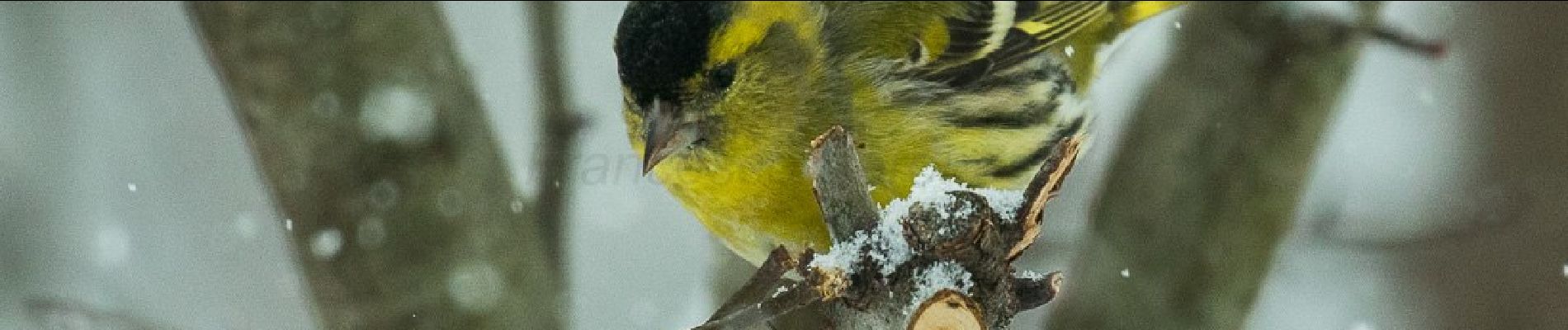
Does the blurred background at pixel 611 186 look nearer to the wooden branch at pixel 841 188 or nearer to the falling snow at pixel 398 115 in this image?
the falling snow at pixel 398 115

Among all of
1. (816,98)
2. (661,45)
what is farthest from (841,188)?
(816,98)

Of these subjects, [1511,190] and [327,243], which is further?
[1511,190]

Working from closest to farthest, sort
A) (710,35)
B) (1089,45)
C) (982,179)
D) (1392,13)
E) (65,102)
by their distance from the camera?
(710,35), (982,179), (1089,45), (1392,13), (65,102)

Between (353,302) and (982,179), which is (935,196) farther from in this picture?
(353,302)

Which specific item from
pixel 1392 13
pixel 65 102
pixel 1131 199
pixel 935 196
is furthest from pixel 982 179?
pixel 65 102

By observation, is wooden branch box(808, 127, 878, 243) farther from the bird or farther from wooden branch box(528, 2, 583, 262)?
wooden branch box(528, 2, 583, 262)

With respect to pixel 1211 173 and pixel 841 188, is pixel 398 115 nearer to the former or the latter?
pixel 841 188

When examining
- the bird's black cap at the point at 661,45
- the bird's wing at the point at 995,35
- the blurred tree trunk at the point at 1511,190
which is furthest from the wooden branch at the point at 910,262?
the blurred tree trunk at the point at 1511,190
